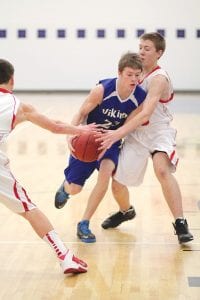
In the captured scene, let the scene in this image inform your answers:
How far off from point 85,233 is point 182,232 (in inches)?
27.5

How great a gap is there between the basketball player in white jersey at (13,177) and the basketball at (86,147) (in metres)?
0.62

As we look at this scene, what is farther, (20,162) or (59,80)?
(59,80)

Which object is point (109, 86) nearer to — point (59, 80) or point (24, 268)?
point (24, 268)

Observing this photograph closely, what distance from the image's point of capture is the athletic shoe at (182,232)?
485 centimetres

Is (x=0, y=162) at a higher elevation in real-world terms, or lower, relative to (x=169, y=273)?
higher

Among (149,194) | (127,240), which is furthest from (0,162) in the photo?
(149,194)

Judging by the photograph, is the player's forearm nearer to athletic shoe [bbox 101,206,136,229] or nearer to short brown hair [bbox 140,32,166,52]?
short brown hair [bbox 140,32,166,52]

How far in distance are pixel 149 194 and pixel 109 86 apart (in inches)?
79.4

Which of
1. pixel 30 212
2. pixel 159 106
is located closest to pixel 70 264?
pixel 30 212

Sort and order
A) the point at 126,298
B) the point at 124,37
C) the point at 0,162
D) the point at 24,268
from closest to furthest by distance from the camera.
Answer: the point at 126,298 → the point at 0,162 → the point at 24,268 → the point at 124,37

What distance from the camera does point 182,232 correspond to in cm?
488

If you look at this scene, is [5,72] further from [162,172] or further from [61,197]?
[61,197]

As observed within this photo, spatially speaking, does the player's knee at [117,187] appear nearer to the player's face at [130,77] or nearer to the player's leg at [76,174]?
the player's leg at [76,174]

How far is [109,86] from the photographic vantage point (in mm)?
4898
